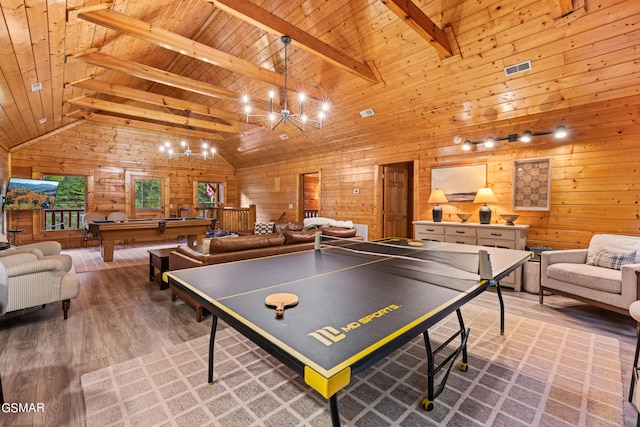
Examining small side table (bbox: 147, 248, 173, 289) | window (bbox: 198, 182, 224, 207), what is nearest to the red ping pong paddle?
small side table (bbox: 147, 248, 173, 289)

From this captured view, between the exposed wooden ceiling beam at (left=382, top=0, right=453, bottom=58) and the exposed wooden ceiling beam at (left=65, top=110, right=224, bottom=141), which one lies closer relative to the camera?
the exposed wooden ceiling beam at (left=382, top=0, right=453, bottom=58)

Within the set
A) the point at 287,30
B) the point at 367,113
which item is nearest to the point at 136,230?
the point at 287,30

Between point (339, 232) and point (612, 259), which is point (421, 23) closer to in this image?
point (339, 232)

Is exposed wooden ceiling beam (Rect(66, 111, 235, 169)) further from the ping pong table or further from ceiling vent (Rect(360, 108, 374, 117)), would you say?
the ping pong table

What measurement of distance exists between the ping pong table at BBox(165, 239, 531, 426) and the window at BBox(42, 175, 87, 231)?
859 centimetres

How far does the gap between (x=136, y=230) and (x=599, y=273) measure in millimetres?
7359

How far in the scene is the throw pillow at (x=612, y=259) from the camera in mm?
3184

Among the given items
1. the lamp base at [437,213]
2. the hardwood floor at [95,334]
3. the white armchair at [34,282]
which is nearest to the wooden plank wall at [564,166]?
the lamp base at [437,213]

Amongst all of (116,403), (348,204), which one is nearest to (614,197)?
(348,204)

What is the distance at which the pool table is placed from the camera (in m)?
5.64

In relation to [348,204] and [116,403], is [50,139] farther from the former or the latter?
[116,403]

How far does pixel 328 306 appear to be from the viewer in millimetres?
1406

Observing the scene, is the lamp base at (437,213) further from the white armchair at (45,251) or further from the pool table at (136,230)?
the white armchair at (45,251)

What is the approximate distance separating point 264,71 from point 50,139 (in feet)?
22.3
